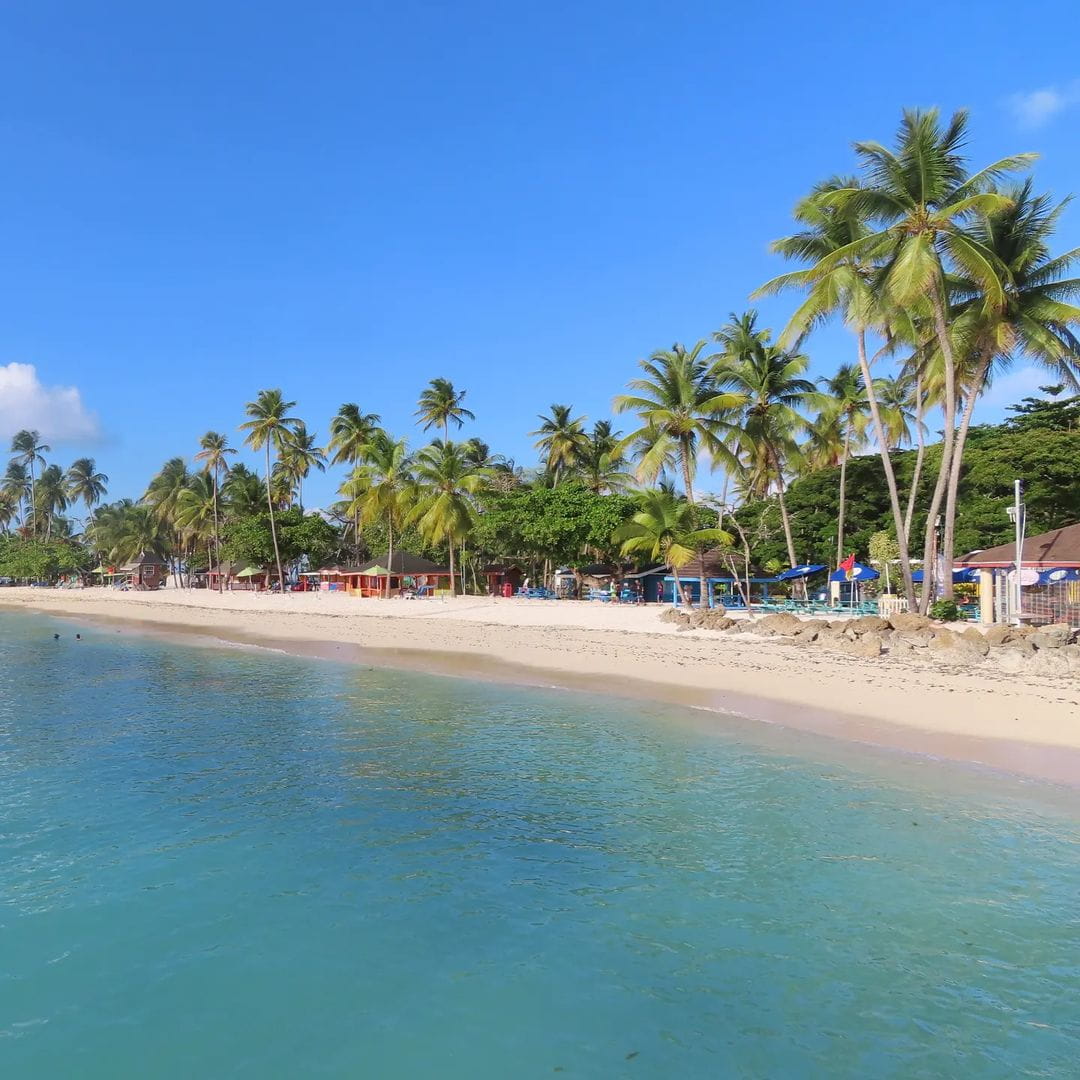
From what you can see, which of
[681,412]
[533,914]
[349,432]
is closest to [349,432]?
[349,432]

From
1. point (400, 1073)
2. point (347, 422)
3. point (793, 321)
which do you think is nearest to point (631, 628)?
point (793, 321)

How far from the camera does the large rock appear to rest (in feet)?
53.3

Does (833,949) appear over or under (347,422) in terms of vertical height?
under

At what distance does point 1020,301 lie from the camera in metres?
22.0

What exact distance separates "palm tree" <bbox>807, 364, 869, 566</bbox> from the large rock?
61.9 ft

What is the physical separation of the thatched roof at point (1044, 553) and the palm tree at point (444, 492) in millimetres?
24254

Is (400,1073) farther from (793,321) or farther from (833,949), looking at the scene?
(793,321)

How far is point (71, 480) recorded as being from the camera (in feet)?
303

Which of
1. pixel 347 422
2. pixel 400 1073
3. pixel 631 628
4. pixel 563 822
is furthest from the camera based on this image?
pixel 347 422

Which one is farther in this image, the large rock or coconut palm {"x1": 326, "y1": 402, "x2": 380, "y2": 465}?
coconut palm {"x1": 326, "y1": 402, "x2": 380, "y2": 465}

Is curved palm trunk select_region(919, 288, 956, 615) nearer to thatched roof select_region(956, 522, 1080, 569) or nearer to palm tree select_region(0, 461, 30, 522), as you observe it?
thatched roof select_region(956, 522, 1080, 569)

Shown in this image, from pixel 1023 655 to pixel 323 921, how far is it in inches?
588

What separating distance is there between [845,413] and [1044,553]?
1751 centimetres

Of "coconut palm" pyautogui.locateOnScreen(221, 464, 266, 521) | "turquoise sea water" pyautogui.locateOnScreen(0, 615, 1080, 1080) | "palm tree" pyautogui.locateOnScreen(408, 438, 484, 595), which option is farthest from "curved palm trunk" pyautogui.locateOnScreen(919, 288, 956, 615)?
"coconut palm" pyautogui.locateOnScreen(221, 464, 266, 521)
